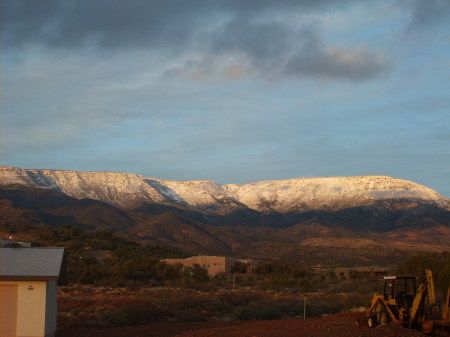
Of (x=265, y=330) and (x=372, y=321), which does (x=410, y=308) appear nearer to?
(x=372, y=321)

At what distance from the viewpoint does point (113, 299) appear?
44.9 metres

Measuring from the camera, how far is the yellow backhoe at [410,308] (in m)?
24.3

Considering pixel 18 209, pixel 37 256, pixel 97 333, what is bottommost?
pixel 97 333

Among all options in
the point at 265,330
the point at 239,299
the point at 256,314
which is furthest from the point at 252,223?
the point at 265,330

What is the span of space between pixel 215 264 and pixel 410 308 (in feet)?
201

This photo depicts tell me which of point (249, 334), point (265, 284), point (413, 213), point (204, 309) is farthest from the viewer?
point (413, 213)

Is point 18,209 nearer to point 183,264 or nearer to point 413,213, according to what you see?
point 183,264

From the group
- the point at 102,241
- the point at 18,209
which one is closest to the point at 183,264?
the point at 102,241

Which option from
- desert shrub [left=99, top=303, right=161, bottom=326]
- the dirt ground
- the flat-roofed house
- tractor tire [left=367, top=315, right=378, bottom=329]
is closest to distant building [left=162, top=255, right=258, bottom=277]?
desert shrub [left=99, top=303, right=161, bottom=326]

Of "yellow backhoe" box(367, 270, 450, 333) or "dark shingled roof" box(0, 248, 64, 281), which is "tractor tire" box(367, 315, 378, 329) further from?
"dark shingled roof" box(0, 248, 64, 281)

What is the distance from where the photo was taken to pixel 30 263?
2370 centimetres

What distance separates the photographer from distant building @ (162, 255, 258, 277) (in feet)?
276

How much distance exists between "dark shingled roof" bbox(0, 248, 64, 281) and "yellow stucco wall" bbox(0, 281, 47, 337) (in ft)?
1.25

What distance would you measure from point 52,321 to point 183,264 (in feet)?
191
